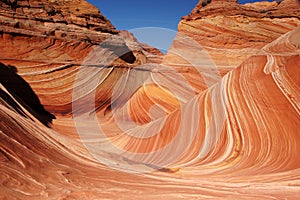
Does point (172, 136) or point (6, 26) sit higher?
point (6, 26)

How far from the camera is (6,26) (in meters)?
6.96

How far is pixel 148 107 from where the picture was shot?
24.1ft

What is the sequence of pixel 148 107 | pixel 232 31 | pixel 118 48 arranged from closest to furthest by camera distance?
1. pixel 148 107
2. pixel 118 48
3. pixel 232 31

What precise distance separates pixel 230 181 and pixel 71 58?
642cm

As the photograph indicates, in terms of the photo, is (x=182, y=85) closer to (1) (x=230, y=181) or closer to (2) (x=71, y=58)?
(2) (x=71, y=58)

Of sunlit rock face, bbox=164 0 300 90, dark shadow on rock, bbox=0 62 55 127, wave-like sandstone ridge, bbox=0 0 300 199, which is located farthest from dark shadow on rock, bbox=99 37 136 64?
dark shadow on rock, bbox=0 62 55 127

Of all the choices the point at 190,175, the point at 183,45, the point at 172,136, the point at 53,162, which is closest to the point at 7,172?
the point at 53,162

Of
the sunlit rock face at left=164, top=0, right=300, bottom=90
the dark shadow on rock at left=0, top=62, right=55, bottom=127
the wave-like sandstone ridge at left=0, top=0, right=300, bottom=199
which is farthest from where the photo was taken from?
the sunlit rock face at left=164, top=0, right=300, bottom=90

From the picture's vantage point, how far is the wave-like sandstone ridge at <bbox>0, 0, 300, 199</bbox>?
183 cm

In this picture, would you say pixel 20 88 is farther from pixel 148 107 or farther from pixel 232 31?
pixel 232 31

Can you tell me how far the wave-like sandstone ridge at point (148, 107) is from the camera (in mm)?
1833

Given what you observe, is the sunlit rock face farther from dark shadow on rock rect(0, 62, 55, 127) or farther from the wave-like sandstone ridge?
dark shadow on rock rect(0, 62, 55, 127)

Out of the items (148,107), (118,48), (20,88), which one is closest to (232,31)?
(118,48)

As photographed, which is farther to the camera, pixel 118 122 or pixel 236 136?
pixel 118 122
